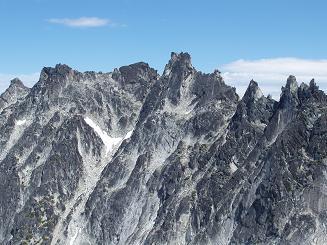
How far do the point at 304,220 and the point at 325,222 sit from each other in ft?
19.6

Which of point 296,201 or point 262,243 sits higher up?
point 296,201

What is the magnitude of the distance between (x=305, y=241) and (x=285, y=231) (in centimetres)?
725

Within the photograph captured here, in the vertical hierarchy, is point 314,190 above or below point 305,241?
above

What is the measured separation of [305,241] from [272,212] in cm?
1463

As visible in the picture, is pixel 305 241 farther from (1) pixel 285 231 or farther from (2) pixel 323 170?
(2) pixel 323 170

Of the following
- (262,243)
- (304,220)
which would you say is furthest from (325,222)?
(262,243)

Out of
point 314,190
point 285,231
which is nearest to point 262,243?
point 285,231

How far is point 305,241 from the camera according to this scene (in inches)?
7451

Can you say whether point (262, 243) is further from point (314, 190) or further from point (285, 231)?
point (314, 190)

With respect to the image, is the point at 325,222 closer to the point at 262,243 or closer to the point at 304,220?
the point at 304,220

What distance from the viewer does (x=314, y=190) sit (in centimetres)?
19512

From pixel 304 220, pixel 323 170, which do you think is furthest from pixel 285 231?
pixel 323 170

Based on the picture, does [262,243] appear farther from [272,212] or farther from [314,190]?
[314,190]

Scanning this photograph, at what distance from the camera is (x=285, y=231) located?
19425 centimetres
